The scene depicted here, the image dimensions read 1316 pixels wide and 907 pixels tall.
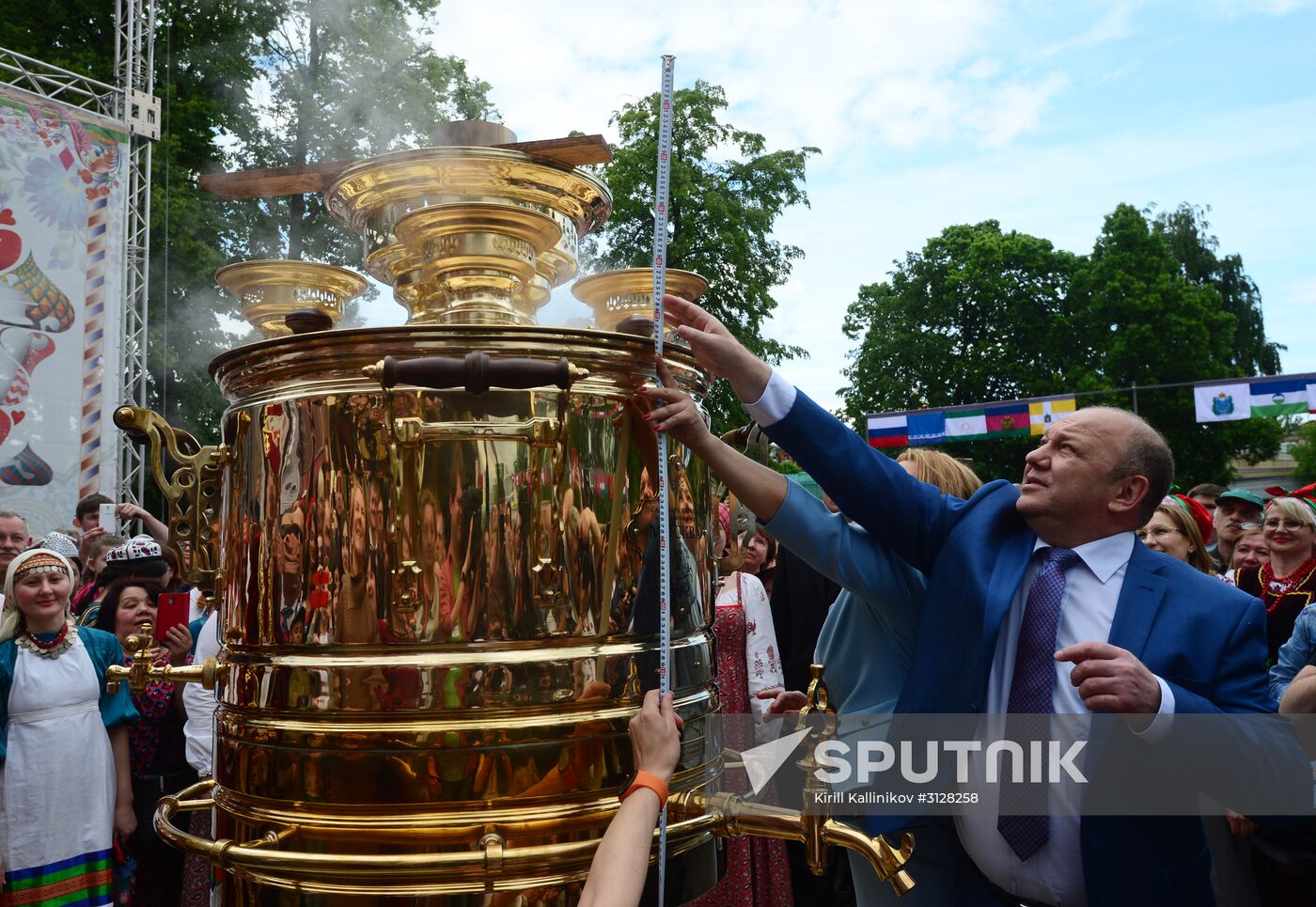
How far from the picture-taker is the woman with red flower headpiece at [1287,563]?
4.56 metres

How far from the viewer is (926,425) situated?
78.6 ft

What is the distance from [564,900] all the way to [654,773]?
28 centimetres

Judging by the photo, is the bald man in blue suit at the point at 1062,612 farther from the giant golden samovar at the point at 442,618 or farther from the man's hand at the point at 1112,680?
the giant golden samovar at the point at 442,618

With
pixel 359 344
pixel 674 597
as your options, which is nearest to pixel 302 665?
pixel 359 344

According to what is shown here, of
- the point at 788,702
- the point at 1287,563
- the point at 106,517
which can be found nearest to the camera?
the point at 788,702

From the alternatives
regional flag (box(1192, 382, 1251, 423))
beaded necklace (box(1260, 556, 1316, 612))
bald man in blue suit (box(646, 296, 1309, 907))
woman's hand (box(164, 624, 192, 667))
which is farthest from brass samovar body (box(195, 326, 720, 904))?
regional flag (box(1192, 382, 1251, 423))

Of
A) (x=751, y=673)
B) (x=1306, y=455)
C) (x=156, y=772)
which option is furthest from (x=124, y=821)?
(x=1306, y=455)

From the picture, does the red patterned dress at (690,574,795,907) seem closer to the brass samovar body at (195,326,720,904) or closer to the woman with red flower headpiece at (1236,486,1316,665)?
the woman with red flower headpiece at (1236,486,1316,665)

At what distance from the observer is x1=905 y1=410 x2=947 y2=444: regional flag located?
2377cm

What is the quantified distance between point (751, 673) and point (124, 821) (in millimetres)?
2956

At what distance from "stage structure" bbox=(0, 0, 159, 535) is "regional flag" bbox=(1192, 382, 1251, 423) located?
1951cm

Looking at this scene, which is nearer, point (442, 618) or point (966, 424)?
point (442, 618)

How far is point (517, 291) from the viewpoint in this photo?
2.07 meters

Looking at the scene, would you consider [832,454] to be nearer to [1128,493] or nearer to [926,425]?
[1128,493]
